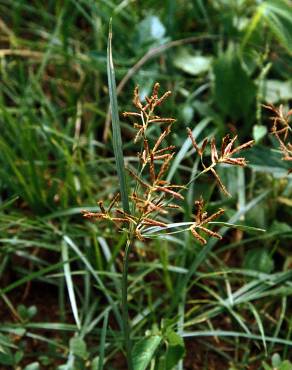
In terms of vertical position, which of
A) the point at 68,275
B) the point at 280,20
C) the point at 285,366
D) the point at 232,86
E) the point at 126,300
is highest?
the point at 280,20

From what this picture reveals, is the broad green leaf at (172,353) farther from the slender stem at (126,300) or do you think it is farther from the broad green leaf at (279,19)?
the broad green leaf at (279,19)

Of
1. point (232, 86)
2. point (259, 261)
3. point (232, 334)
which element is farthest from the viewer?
point (232, 86)

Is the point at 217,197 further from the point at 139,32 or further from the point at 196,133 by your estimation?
the point at 139,32

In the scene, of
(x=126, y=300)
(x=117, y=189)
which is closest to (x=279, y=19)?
(x=117, y=189)

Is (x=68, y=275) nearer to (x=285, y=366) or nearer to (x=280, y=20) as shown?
(x=285, y=366)

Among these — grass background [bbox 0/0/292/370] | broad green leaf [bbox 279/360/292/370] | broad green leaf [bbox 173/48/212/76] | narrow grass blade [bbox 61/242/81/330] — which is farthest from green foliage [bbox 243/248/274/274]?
broad green leaf [bbox 173/48/212/76]

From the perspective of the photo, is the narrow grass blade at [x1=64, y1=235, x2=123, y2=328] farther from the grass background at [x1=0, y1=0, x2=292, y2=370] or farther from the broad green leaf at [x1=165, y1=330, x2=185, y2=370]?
the broad green leaf at [x1=165, y1=330, x2=185, y2=370]

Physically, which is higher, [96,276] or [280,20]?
[280,20]

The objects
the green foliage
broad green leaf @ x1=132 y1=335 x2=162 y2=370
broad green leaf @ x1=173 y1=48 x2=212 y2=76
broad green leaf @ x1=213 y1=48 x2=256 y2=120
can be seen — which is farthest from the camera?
broad green leaf @ x1=173 y1=48 x2=212 y2=76
